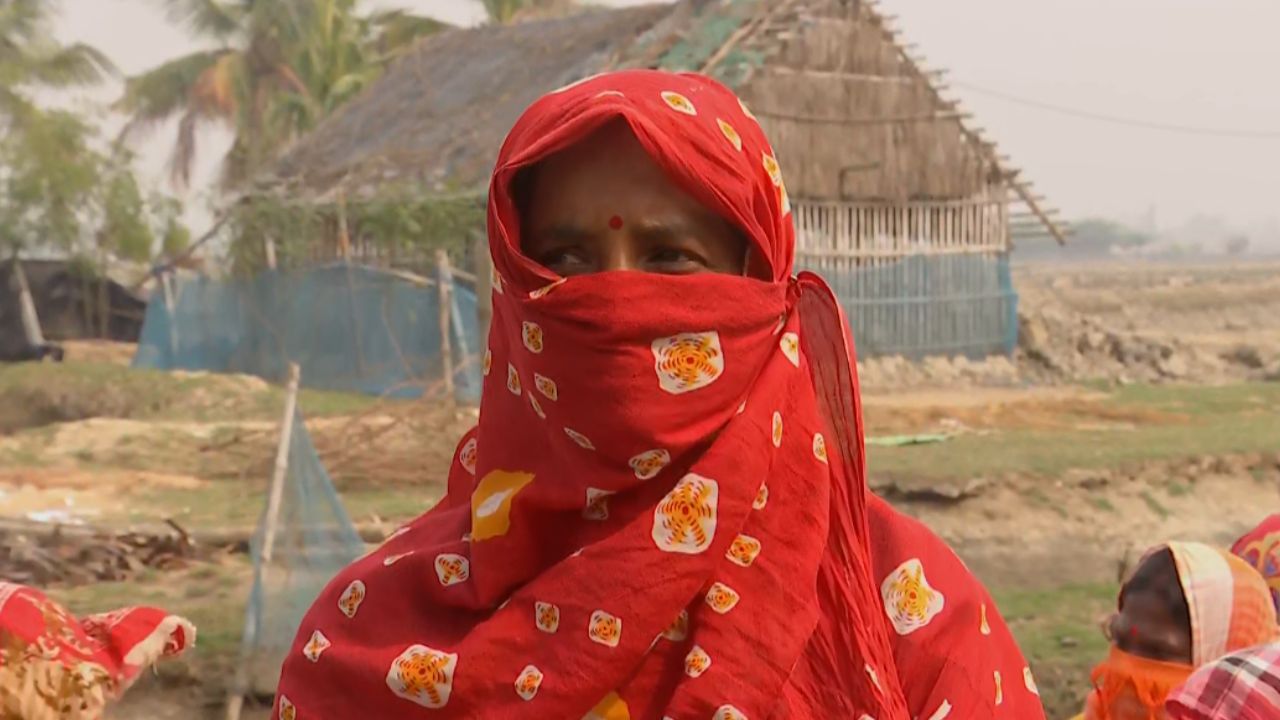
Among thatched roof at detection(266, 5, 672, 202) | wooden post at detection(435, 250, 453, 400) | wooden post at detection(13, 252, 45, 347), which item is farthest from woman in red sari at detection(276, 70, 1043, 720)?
wooden post at detection(13, 252, 45, 347)

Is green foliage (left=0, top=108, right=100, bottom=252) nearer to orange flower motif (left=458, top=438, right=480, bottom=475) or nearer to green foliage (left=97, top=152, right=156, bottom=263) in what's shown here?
green foliage (left=97, top=152, right=156, bottom=263)

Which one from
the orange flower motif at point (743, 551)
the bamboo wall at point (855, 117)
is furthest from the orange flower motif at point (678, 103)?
the bamboo wall at point (855, 117)

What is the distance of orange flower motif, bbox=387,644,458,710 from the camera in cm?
144

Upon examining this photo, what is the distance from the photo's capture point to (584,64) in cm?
1590

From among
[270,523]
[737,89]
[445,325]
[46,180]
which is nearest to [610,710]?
[270,523]

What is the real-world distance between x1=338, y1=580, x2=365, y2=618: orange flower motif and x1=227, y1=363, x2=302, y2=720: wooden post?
3.88 meters

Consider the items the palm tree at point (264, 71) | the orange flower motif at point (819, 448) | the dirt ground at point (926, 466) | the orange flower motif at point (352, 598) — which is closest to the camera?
the orange flower motif at point (819, 448)

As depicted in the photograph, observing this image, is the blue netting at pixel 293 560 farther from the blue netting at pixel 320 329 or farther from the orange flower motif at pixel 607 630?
the blue netting at pixel 320 329

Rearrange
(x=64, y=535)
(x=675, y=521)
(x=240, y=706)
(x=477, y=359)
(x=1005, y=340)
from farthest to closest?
1. (x=1005, y=340)
2. (x=477, y=359)
3. (x=64, y=535)
4. (x=240, y=706)
5. (x=675, y=521)

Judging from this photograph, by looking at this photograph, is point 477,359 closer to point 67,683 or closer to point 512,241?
point 67,683

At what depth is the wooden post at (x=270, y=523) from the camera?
5203 millimetres

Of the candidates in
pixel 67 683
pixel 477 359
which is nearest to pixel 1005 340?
pixel 477 359

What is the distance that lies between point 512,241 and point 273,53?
29135 millimetres

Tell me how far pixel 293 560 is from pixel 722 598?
4.34 m
